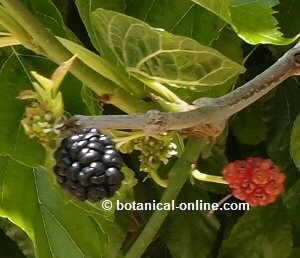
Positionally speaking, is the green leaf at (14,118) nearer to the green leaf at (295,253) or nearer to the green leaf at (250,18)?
the green leaf at (250,18)

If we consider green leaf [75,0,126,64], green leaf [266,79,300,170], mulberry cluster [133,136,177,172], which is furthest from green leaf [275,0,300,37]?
mulberry cluster [133,136,177,172]

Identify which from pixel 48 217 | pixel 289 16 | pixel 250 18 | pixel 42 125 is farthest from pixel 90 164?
pixel 289 16

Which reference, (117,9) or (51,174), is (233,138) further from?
(51,174)

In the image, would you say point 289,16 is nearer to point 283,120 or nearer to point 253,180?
point 283,120

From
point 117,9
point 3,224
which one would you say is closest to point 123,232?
point 3,224

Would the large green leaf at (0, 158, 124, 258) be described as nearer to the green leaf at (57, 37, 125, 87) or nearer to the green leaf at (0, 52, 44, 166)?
the green leaf at (0, 52, 44, 166)
